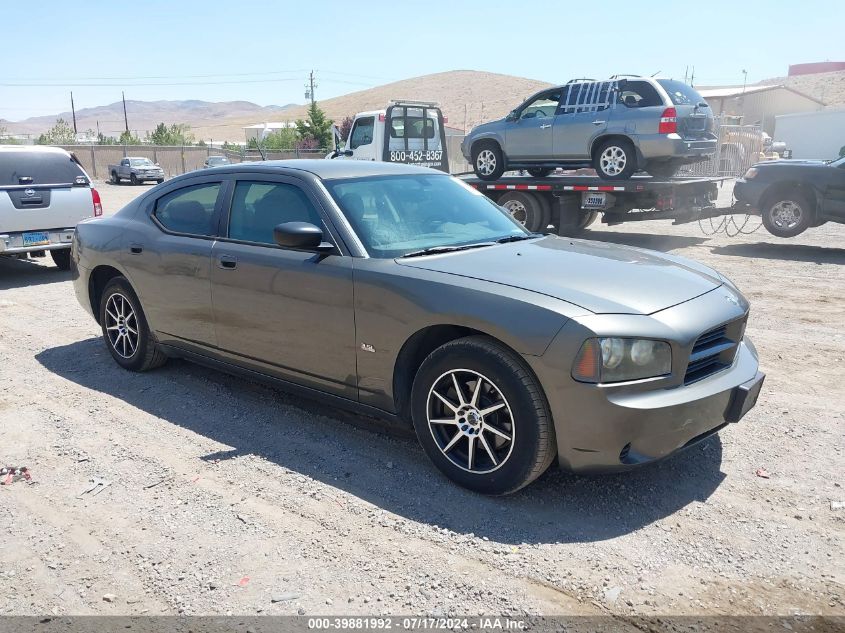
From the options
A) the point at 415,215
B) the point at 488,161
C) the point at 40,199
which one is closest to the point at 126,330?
the point at 415,215

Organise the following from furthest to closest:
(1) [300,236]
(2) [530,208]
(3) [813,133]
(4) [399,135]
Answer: (3) [813,133]
(4) [399,135]
(2) [530,208]
(1) [300,236]

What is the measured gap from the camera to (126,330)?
568 centimetres

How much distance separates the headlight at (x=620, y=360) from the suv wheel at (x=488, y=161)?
11029 millimetres

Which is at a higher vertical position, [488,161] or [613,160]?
[488,161]

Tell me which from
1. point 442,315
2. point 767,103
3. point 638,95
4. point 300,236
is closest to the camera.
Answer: point 442,315

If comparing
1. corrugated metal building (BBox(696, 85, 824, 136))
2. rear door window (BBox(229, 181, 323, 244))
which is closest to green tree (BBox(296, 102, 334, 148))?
corrugated metal building (BBox(696, 85, 824, 136))

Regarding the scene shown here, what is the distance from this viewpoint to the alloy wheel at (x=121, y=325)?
5633 mm

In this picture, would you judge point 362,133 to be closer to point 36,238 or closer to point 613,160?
point 613,160

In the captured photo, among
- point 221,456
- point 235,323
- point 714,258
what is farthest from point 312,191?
point 714,258

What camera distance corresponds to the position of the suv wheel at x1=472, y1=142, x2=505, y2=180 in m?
13.9

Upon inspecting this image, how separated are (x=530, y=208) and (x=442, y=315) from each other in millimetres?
9839

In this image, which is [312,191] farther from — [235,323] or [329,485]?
[329,485]

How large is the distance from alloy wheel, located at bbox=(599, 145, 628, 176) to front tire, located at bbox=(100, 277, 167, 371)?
9.01 m

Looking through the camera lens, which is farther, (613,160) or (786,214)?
(613,160)
